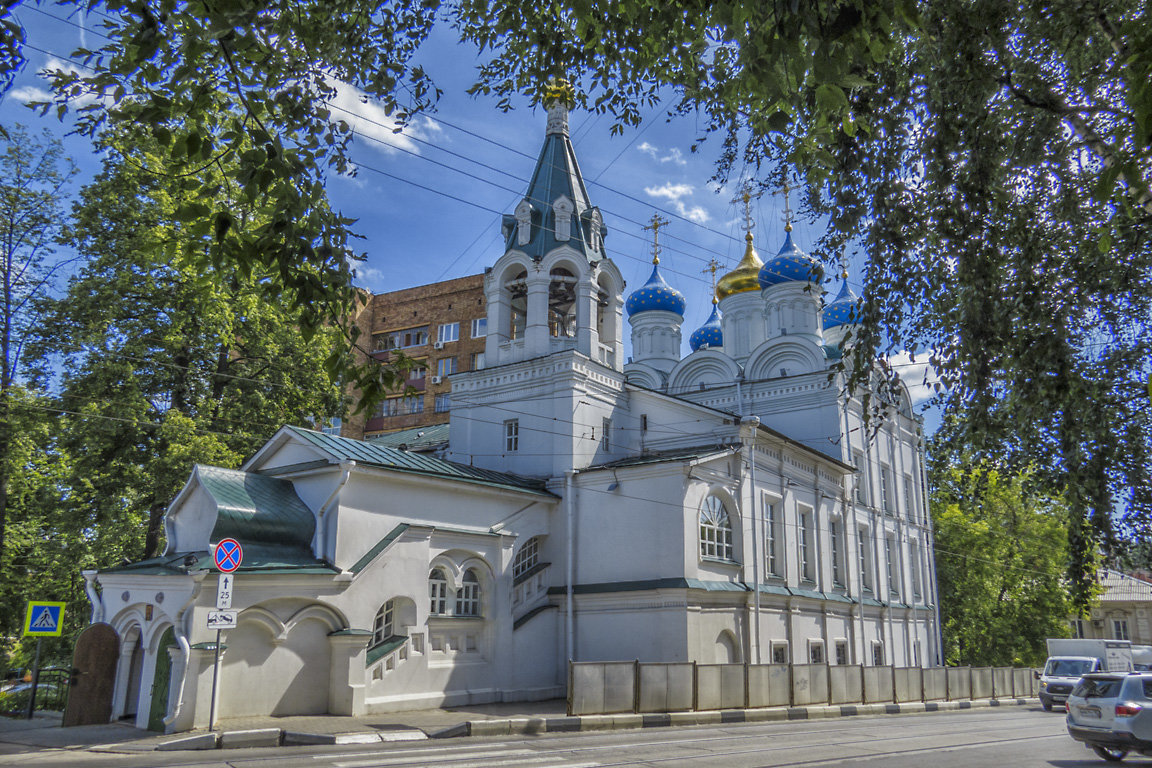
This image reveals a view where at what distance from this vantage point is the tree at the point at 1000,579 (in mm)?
39000

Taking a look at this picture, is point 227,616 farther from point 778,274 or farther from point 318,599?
point 778,274

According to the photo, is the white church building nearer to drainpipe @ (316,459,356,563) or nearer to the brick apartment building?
drainpipe @ (316,459,356,563)

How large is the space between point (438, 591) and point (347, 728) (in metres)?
5.02

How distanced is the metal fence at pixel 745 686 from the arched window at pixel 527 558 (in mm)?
4863

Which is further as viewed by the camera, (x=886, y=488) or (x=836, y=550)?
(x=886, y=488)

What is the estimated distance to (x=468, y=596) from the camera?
1973 cm

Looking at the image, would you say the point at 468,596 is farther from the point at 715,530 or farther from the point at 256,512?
the point at 715,530

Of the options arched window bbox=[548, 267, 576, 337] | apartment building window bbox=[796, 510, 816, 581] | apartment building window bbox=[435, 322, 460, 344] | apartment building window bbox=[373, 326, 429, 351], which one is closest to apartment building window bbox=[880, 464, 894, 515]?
apartment building window bbox=[796, 510, 816, 581]

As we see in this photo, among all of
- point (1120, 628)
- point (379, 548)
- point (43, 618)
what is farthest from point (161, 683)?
point (1120, 628)

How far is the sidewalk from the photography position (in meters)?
12.8

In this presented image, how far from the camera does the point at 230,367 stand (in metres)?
22.3

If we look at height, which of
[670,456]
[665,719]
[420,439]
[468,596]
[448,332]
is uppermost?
[448,332]

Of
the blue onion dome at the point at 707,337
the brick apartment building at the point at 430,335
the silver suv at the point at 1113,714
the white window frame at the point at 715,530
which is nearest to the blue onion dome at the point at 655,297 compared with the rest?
the blue onion dome at the point at 707,337

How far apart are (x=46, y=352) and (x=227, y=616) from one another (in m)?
10.7
